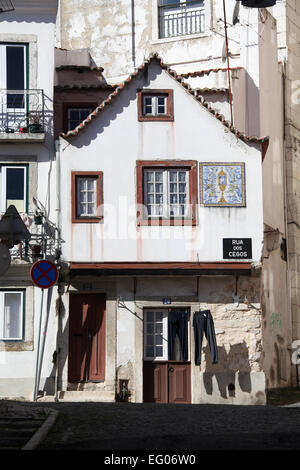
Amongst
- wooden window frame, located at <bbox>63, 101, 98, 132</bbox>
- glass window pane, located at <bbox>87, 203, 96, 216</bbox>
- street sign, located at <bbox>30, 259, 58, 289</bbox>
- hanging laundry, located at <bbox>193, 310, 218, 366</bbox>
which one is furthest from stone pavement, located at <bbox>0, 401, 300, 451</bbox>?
wooden window frame, located at <bbox>63, 101, 98, 132</bbox>

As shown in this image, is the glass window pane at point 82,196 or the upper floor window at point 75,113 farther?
the upper floor window at point 75,113

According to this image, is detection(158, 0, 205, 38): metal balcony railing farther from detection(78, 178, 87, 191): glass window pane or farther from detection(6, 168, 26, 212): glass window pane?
detection(6, 168, 26, 212): glass window pane

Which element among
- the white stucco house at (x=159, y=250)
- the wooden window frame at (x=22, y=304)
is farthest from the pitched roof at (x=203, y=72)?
the wooden window frame at (x=22, y=304)

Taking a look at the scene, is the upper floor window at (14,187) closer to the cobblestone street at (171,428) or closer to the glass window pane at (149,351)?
the glass window pane at (149,351)

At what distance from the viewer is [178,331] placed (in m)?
25.2

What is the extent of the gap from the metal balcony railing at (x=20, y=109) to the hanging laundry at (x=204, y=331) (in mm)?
6154

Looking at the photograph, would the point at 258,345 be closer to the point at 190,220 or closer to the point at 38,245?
the point at 190,220

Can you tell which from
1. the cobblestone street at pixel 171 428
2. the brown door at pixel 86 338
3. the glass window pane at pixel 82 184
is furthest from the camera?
the glass window pane at pixel 82 184

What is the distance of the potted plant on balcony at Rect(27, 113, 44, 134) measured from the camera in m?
25.6

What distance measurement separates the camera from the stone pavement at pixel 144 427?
40.3 ft

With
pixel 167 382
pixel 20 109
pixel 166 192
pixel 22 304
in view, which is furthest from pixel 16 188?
pixel 167 382

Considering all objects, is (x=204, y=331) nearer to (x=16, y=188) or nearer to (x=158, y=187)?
(x=158, y=187)

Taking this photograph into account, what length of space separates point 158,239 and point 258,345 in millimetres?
3541

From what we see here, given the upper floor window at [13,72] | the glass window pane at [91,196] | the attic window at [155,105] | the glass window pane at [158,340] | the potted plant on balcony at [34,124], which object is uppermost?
the upper floor window at [13,72]
